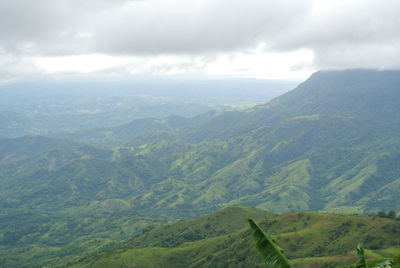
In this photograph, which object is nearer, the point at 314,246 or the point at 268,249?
the point at 268,249

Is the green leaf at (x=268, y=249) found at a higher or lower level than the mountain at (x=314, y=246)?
higher

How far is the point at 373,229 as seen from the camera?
533 feet

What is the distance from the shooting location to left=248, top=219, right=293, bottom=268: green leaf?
80.3ft

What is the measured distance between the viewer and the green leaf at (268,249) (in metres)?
24.5

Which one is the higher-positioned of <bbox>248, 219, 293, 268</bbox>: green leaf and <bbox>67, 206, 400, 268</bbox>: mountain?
<bbox>248, 219, 293, 268</bbox>: green leaf

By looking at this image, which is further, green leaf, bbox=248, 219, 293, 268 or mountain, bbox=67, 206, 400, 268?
mountain, bbox=67, 206, 400, 268

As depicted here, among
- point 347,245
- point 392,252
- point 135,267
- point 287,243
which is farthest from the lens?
point 135,267

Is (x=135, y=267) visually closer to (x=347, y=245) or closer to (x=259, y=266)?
(x=259, y=266)

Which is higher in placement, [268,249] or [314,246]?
[268,249]

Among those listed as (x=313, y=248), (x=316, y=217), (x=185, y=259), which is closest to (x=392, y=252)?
(x=313, y=248)

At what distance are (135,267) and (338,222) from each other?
10430 centimetres

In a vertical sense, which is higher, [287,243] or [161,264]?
[287,243]

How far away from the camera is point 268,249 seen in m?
24.8

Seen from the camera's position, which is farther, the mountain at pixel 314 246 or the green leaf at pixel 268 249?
the mountain at pixel 314 246
